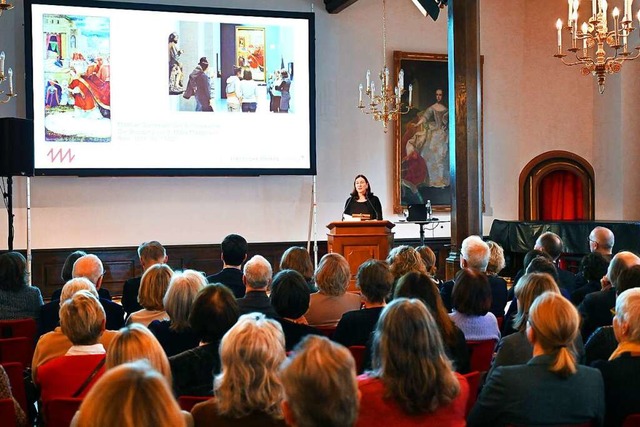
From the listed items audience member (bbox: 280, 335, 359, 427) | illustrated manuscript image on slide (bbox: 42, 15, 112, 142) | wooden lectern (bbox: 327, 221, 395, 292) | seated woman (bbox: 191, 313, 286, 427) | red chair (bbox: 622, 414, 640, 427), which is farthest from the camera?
illustrated manuscript image on slide (bbox: 42, 15, 112, 142)

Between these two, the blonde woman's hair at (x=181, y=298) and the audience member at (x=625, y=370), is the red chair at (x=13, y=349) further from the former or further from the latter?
the audience member at (x=625, y=370)

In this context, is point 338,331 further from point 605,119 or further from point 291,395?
point 605,119

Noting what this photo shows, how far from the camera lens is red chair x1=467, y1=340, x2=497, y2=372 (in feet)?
13.2

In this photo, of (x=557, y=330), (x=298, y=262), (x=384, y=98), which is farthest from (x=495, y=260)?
(x=384, y=98)

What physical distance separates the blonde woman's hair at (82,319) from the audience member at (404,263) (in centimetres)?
242

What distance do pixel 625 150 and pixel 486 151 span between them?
7.33ft

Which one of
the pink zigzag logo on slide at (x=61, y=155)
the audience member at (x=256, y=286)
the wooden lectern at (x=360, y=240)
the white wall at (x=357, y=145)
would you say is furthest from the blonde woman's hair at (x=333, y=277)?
the white wall at (x=357, y=145)

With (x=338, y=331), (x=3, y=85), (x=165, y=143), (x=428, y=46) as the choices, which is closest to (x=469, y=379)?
(x=338, y=331)

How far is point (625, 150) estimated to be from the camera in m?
12.3

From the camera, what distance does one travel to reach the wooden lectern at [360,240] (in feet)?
29.5

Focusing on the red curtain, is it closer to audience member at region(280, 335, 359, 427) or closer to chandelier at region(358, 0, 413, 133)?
chandelier at region(358, 0, 413, 133)

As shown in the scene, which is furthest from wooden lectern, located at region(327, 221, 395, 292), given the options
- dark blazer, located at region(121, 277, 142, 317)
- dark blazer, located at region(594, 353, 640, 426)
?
dark blazer, located at region(594, 353, 640, 426)

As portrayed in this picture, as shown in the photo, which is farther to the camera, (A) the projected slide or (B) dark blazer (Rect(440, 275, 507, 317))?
(A) the projected slide

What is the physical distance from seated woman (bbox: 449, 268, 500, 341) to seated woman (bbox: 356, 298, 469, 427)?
1553mm
